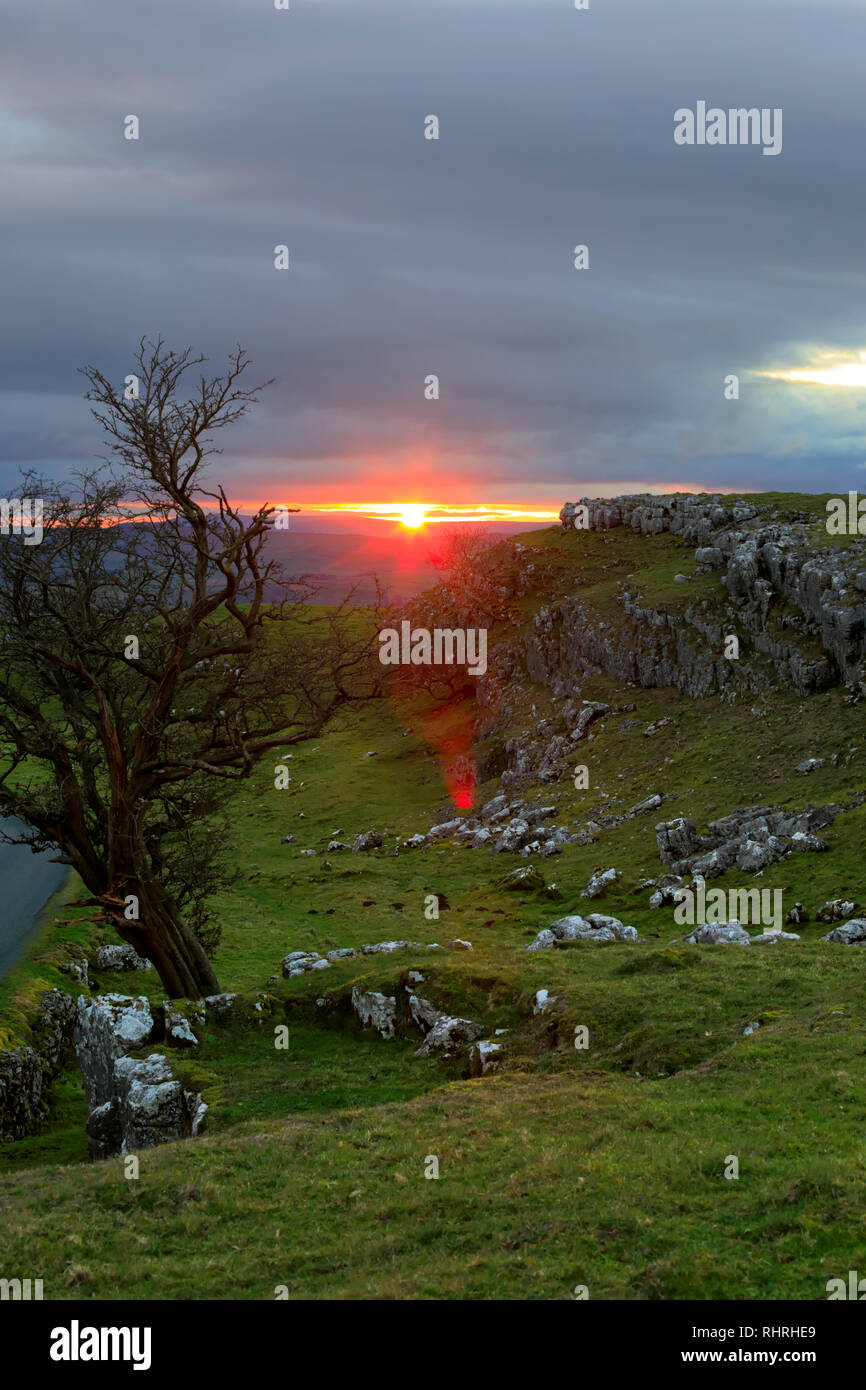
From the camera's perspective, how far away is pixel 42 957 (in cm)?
4375

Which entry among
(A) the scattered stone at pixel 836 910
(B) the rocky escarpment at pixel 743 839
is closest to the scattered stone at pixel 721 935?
(A) the scattered stone at pixel 836 910

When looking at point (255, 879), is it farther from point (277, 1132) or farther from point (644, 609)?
point (277, 1132)

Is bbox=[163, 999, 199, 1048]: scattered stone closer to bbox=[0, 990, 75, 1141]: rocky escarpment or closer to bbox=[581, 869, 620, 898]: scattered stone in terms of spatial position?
bbox=[0, 990, 75, 1141]: rocky escarpment

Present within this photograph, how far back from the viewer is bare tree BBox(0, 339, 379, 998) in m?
29.8

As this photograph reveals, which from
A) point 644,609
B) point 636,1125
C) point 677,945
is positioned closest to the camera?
point 636,1125

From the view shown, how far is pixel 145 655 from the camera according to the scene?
31766mm

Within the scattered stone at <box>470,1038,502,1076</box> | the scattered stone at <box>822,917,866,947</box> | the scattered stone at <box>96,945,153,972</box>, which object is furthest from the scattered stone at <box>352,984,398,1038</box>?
the scattered stone at <box>96,945,153,972</box>

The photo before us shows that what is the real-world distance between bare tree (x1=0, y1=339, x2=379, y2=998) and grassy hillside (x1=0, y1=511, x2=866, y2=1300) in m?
7.46

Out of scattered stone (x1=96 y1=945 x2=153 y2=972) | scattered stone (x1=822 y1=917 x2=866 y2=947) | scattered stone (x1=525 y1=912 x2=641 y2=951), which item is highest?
scattered stone (x1=822 y1=917 x2=866 y2=947)

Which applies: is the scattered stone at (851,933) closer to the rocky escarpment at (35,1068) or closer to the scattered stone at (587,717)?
the rocky escarpment at (35,1068)

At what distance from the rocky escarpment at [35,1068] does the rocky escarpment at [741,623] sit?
169 feet

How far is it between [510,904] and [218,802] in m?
24.8
